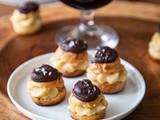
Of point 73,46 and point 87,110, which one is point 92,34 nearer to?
point 73,46

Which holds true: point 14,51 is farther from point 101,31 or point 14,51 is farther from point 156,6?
point 156,6

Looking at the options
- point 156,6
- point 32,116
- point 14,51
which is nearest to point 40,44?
point 14,51

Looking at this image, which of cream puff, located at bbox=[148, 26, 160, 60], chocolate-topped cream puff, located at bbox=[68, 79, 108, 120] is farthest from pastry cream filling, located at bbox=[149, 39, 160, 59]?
chocolate-topped cream puff, located at bbox=[68, 79, 108, 120]

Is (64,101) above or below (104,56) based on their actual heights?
below

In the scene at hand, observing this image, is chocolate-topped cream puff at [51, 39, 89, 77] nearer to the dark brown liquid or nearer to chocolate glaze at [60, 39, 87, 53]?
chocolate glaze at [60, 39, 87, 53]

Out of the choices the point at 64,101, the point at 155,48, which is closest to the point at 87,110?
the point at 64,101

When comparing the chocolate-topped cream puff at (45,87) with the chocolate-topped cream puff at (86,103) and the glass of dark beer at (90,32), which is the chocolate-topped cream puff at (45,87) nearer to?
the chocolate-topped cream puff at (86,103)
